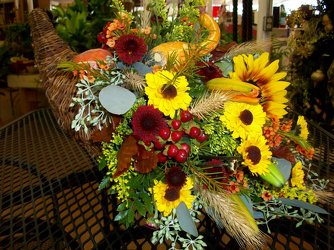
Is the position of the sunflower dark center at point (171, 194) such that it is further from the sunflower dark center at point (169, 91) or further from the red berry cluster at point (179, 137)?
the sunflower dark center at point (169, 91)

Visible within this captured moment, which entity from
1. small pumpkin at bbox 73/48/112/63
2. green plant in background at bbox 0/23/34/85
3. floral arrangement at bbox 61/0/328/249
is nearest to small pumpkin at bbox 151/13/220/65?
floral arrangement at bbox 61/0/328/249

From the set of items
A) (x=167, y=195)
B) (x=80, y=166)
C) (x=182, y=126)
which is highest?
(x=182, y=126)

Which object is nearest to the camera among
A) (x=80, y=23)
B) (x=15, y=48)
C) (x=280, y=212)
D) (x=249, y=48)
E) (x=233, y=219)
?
(x=233, y=219)

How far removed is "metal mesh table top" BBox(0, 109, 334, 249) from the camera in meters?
0.68

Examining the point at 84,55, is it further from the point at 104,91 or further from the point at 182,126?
the point at 182,126

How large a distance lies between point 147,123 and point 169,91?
7 centimetres

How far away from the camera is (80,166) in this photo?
3.44 ft

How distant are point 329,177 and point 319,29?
1.91 metres

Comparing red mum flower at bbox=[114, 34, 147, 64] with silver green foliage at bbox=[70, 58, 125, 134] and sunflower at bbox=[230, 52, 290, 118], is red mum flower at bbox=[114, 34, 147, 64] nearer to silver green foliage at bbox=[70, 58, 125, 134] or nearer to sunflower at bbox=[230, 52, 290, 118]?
silver green foliage at bbox=[70, 58, 125, 134]

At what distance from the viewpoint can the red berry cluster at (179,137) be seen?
0.61 m

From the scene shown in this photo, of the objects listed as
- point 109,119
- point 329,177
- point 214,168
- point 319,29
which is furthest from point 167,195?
point 319,29

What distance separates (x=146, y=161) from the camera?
601 mm

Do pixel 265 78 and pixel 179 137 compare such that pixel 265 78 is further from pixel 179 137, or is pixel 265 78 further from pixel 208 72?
pixel 179 137

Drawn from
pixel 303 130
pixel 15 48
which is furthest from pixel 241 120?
pixel 15 48
